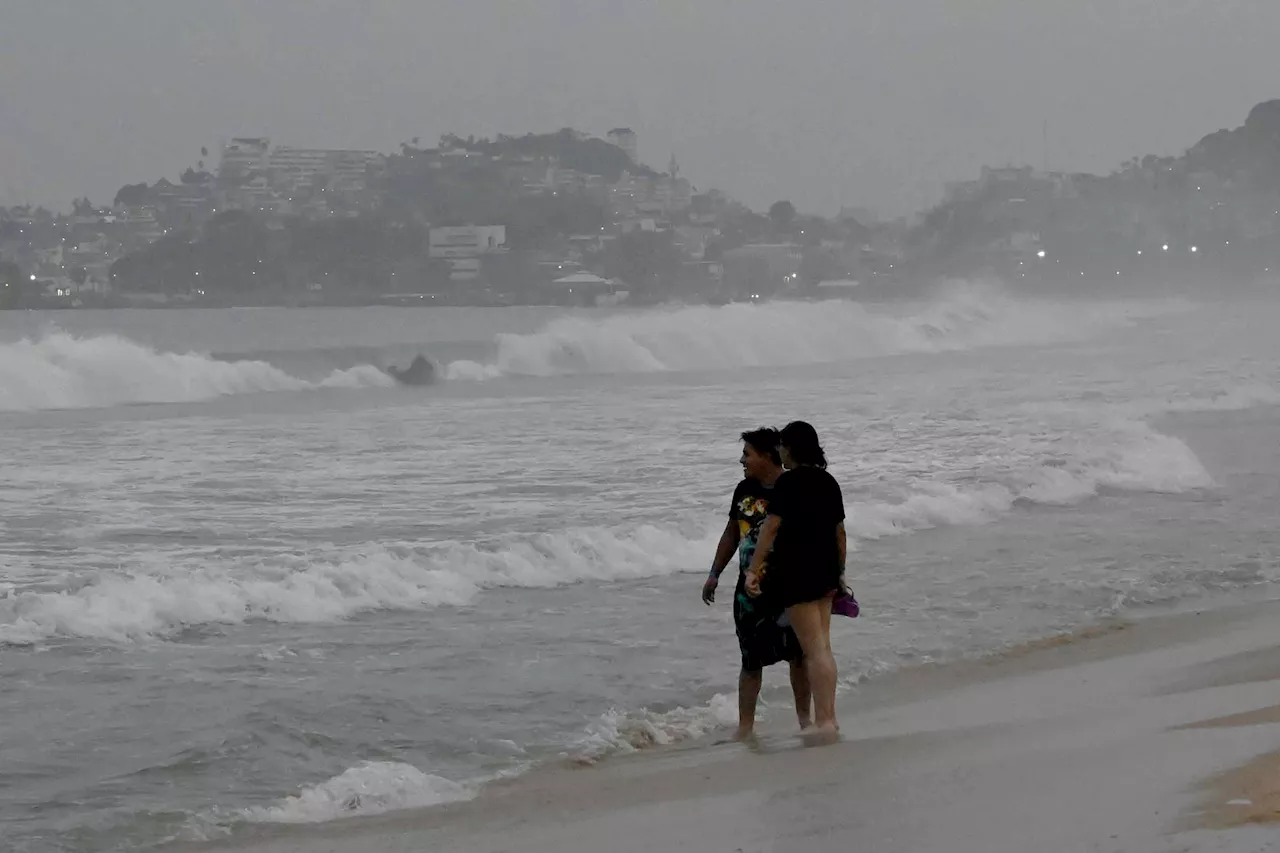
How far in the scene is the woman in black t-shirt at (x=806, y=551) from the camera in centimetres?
716

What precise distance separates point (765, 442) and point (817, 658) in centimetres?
99

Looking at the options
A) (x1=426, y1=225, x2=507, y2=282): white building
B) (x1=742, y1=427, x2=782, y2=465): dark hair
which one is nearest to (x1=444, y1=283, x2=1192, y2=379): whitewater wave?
(x1=742, y1=427, x2=782, y2=465): dark hair

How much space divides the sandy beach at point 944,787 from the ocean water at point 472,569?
0.46 metres

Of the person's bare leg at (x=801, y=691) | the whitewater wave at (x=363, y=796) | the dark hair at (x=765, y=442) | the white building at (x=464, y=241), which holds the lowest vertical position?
the whitewater wave at (x=363, y=796)

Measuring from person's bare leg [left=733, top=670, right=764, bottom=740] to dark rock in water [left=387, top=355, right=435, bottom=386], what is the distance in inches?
→ 1602

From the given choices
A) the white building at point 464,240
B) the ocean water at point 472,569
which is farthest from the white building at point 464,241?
the ocean water at point 472,569

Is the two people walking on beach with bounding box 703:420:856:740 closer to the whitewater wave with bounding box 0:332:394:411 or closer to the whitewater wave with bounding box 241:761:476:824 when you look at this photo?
the whitewater wave with bounding box 241:761:476:824

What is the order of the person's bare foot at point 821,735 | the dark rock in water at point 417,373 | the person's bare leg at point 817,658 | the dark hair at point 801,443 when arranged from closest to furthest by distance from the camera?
the dark hair at point 801,443, the person's bare foot at point 821,735, the person's bare leg at point 817,658, the dark rock in water at point 417,373

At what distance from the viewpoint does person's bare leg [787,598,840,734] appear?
291 inches

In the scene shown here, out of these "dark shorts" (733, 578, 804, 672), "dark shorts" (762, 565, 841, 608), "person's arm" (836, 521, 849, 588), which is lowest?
"dark shorts" (733, 578, 804, 672)

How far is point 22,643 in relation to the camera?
1008cm

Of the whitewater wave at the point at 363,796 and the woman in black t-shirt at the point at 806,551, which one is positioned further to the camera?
the woman in black t-shirt at the point at 806,551

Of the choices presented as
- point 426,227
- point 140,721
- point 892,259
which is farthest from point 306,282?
point 140,721

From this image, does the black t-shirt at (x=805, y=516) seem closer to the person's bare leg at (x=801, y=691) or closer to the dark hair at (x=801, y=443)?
the dark hair at (x=801, y=443)
